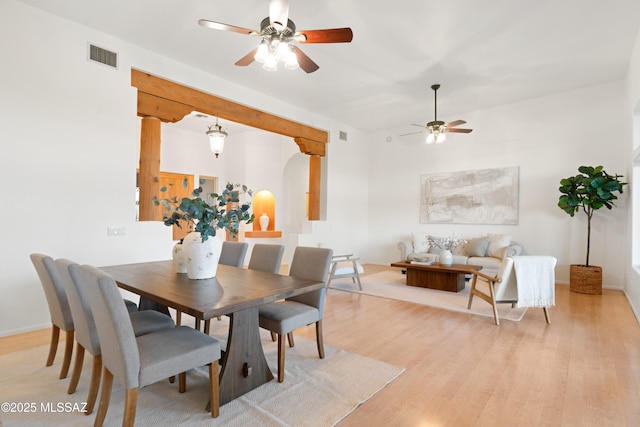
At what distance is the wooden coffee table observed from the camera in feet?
16.9

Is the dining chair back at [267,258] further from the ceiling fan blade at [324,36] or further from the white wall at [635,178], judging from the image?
the white wall at [635,178]

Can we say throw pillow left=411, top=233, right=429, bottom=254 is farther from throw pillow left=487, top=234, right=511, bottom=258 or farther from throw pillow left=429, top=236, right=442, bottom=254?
throw pillow left=487, top=234, right=511, bottom=258

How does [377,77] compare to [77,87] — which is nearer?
[77,87]

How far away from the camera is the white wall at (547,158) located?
537cm

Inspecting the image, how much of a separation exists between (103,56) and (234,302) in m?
3.72

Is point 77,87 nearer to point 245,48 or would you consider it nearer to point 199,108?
point 199,108

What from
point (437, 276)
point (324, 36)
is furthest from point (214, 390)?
point (437, 276)

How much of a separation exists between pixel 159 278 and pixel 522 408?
2.70m

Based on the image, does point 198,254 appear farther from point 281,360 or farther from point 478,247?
point 478,247

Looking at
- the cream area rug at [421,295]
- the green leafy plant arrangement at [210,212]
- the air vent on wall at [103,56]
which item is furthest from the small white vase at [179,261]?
the cream area rug at [421,295]

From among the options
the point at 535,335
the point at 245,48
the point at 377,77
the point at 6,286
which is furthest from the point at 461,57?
the point at 6,286

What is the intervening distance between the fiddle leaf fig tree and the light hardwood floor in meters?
1.50

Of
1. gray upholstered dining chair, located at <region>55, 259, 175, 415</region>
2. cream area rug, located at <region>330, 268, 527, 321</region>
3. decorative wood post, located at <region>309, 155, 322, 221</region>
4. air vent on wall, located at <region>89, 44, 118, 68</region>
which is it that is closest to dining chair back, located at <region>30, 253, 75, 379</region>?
gray upholstered dining chair, located at <region>55, 259, 175, 415</region>

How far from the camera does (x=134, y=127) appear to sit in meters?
4.09
